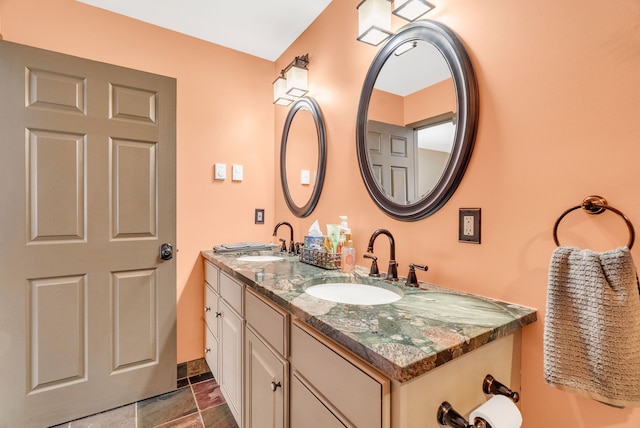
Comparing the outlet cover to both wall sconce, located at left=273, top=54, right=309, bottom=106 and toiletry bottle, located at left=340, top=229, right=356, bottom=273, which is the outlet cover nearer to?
toiletry bottle, located at left=340, top=229, right=356, bottom=273

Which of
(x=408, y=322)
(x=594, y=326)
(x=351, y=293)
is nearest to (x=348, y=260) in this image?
(x=351, y=293)

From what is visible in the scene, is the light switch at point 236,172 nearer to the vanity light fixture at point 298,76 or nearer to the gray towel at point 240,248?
the gray towel at point 240,248

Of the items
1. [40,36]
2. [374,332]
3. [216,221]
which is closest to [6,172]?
[40,36]

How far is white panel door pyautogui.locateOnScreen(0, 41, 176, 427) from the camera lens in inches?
59.1

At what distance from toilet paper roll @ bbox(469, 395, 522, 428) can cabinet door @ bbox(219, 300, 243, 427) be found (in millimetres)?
1024

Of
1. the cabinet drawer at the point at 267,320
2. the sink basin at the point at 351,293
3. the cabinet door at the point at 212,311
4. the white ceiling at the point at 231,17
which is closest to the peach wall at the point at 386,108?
the sink basin at the point at 351,293

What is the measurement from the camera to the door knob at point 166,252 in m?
1.85

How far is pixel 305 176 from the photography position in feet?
6.71

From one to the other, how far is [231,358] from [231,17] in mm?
2092

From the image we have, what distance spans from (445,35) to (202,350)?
93.5 inches

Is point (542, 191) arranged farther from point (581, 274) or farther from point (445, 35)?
point (445, 35)

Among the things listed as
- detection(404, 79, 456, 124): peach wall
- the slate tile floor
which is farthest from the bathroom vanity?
detection(404, 79, 456, 124): peach wall

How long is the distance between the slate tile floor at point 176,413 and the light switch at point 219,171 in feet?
4.76

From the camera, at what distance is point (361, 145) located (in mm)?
1498
